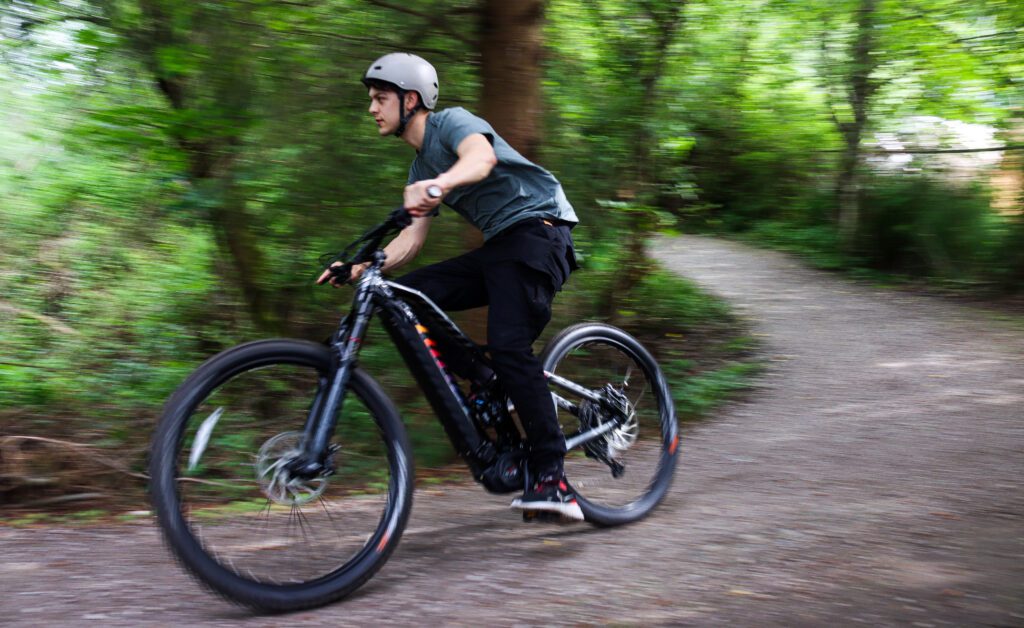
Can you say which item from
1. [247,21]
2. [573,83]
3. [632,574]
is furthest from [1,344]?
[632,574]

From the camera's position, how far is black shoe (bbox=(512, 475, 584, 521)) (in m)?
3.77

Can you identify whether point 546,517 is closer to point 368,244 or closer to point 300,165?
point 368,244

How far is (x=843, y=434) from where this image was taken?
5.74 m

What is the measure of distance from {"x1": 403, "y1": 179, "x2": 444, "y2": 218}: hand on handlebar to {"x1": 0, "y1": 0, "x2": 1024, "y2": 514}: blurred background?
4.61 ft

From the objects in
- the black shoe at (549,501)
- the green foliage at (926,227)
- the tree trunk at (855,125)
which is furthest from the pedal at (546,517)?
the tree trunk at (855,125)

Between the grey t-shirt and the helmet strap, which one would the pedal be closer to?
the grey t-shirt

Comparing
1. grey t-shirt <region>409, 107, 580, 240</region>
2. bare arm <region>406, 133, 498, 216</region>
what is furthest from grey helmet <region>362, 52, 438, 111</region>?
bare arm <region>406, 133, 498, 216</region>

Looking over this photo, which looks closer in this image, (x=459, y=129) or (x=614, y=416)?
(x=459, y=129)

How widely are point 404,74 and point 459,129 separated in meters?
0.30

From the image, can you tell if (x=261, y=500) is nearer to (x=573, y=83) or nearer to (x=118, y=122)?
(x=118, y=122)

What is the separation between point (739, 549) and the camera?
375 cm

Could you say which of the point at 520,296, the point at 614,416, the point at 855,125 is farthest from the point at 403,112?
the point at 855,125

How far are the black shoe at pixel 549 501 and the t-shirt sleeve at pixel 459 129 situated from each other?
1.34 m

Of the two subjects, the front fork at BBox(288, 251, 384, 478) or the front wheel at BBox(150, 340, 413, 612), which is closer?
the front wheel at BBox(150, 340, 413, 612)
